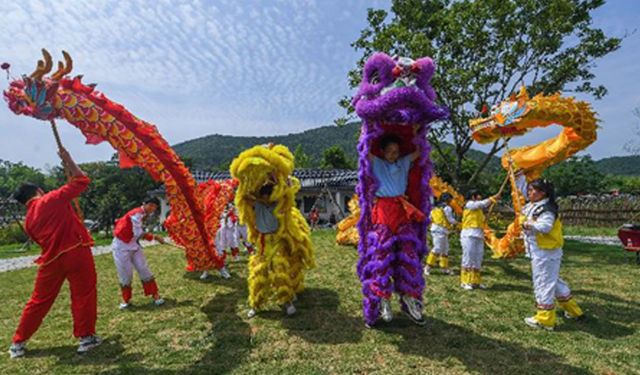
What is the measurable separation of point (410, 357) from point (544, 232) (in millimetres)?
2299

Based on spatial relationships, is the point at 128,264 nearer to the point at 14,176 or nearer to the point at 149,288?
the point at 149,288

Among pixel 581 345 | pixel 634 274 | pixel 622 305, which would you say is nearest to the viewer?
pixel 581 345

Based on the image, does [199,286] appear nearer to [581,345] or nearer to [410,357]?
[410,357]

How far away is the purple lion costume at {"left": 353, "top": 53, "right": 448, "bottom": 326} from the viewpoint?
4.18 m

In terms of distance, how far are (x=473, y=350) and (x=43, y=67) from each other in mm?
5924

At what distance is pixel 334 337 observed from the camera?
4.62 metres

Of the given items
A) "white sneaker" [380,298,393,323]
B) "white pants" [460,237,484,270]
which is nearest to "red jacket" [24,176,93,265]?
"white sneaker" [380,298,393,323]

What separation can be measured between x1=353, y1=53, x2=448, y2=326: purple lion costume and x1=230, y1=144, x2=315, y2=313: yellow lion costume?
118cm

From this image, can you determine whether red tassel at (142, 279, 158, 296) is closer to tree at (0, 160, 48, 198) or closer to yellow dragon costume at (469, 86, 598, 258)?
yellow dragon costume at (469, 86, 598, 258)

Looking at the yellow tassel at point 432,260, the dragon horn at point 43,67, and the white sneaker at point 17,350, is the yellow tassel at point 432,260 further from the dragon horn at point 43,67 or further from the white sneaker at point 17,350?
the dragon horn at point 43,67

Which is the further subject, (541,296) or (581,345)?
(541,296)

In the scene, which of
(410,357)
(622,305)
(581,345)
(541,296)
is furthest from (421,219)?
(622,305)

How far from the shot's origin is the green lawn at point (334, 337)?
3918 millimetres

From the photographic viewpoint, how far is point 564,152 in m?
6.68
